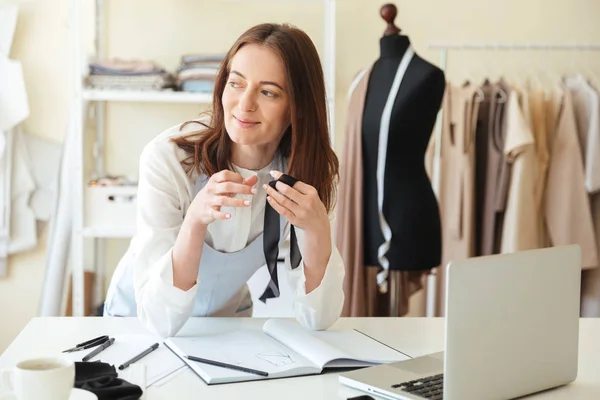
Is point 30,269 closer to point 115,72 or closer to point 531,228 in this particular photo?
point 115,72

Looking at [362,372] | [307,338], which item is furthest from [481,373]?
[307,338]

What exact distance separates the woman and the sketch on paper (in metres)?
0.20

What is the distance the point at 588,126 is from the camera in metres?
3.12

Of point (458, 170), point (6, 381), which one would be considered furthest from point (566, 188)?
point (6, 381)

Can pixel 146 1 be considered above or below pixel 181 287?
above

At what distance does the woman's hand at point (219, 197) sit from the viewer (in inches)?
54.0

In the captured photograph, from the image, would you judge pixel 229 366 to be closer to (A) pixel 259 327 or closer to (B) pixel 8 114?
(A) pixel 259 327

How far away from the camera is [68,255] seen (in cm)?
318

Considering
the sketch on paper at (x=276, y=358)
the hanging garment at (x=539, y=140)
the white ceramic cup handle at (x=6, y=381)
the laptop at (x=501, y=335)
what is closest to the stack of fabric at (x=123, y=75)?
the hanging garment at (x=539, y=140)

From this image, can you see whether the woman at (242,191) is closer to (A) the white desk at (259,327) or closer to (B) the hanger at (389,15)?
(A) the white desk at (259,327)

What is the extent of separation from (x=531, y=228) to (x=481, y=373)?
2049mm

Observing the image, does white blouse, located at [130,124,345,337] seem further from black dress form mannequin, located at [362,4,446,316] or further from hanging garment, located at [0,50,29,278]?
hanging garment, located at [0,50,29,278]

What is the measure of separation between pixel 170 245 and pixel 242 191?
0.84 feet

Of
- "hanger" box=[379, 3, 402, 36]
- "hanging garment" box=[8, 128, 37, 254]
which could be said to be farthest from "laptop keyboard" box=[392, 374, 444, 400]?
"hanging garment" box=[8, 128, 37, 254]
